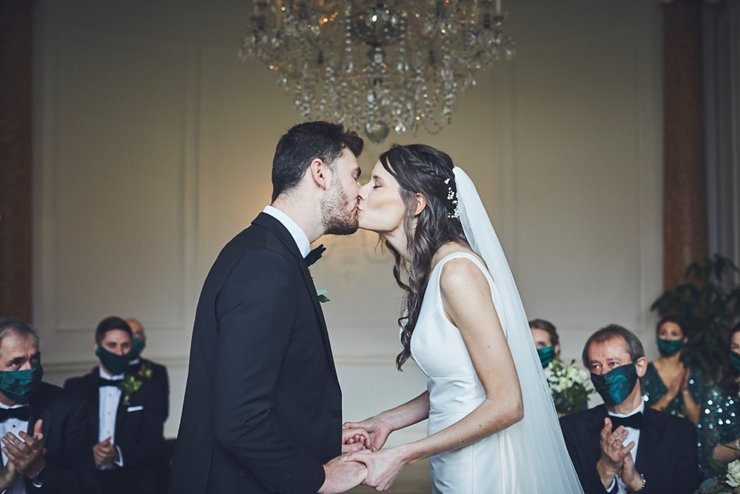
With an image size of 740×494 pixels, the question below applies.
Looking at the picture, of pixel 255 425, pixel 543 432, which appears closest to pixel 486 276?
pixel 543 432

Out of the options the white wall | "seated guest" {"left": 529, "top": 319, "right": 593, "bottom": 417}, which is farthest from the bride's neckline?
the white wall

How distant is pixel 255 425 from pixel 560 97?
6.69m

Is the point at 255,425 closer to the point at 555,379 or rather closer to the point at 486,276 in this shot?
the point at 486,276

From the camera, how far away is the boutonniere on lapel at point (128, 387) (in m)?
5.22

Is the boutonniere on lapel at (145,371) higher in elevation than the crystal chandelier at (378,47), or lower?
lower

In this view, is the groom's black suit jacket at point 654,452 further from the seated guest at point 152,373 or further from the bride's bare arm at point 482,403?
the seated guest at point 152,373

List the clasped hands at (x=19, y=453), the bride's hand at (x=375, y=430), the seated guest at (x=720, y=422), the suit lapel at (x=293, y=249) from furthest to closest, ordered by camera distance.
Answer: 1. the seated guest at (x=720, y=422)
2. the clasped hands at (x=19, y=453)
3. the bride's hand at (x=375, y=430)
4. the suit lapel at (x=293, y=249)

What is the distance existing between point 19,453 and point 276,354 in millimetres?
1768

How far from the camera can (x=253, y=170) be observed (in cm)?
863

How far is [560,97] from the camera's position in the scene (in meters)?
8.45

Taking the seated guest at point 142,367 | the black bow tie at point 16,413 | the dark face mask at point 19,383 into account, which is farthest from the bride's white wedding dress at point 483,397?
the seated guest at point 142,367

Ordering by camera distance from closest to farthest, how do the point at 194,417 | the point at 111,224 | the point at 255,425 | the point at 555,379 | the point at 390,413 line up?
the point at 255,425 < the point at 194,417 < the point at 390,413 < the point at 555,379 < the point at 111,224

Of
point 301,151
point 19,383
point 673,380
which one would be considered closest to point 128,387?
point 19,383

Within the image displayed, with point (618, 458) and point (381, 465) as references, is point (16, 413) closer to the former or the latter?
point (381, 465)
